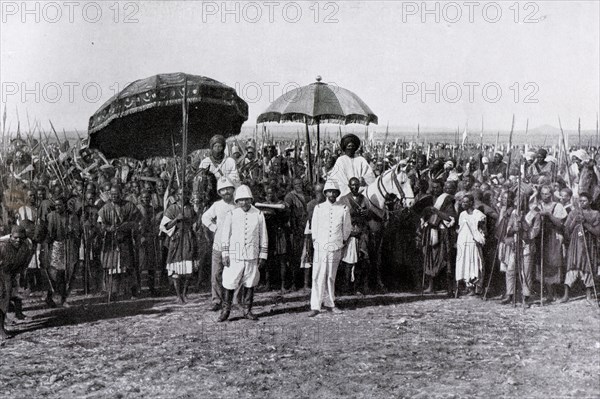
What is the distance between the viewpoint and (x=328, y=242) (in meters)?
7.71

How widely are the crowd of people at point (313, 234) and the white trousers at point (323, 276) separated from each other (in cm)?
2

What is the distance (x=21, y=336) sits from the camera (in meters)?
6.77

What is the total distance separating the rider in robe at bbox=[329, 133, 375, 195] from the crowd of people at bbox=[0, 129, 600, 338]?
2 cm

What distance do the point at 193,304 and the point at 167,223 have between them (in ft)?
3.82

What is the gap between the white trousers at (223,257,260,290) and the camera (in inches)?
288

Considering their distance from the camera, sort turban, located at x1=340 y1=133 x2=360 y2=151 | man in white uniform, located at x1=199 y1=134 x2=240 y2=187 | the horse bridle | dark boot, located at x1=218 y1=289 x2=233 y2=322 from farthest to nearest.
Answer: turban, located at x1=340 y1=133 x2=360 y2=151, the horse bridle, man in white uniform, located at x1=199 y1=134 x2=240 y2=187, dark boot, located at x1=218 y1=289 x2=233 y2=322

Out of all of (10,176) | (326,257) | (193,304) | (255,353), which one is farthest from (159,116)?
(255,353)

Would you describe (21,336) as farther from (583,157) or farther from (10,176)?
(583,157)

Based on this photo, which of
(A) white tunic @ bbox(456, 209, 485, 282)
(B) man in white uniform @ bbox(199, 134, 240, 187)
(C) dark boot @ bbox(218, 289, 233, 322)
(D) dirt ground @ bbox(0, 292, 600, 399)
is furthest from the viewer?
(B) man in white uniform @ bbox(199, 134, 240, 187)

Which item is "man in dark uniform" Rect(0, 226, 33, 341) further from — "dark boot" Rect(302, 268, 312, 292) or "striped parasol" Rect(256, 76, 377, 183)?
"striped parasol" Rect(256, 76, 377, 183)

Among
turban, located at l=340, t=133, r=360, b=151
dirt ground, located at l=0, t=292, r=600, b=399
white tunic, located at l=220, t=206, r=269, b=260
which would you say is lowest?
dirt ground, located at l=0, t=292, r=600, b=399

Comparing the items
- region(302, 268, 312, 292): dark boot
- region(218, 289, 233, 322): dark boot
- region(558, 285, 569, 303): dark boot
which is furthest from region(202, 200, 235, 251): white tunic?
region(558, 285, 569, 303): dark boot

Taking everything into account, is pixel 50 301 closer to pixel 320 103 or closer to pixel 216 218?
pixel 216 218

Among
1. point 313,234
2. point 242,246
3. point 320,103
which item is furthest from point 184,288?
point 320,103
